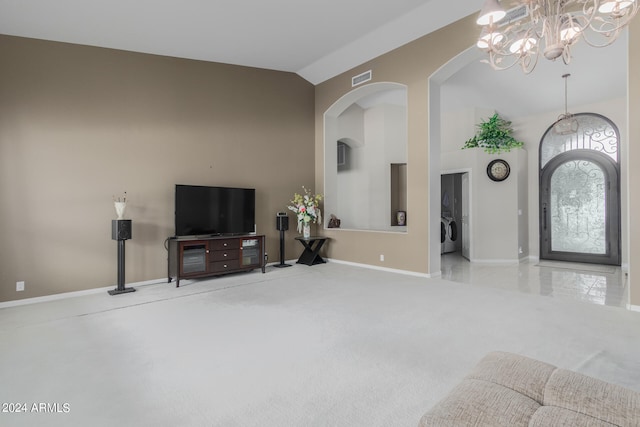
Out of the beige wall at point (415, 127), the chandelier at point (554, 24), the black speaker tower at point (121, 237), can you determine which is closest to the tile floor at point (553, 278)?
the beige wall at point (415, 127)

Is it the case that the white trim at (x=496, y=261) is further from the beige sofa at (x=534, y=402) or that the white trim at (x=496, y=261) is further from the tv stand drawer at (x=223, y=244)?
the beige sofa at (x=534, y=402)

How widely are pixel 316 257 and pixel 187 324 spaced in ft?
11.6

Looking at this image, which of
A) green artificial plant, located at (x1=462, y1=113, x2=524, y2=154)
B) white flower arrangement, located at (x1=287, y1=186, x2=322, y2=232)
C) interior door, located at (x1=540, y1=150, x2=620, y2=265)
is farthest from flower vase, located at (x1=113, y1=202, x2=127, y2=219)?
interior door, located at (x1=540, y1=150, x2=620, y2=265)

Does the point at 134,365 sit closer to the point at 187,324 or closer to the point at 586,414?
the point at 187,324

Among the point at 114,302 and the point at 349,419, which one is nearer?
the point at 349,419

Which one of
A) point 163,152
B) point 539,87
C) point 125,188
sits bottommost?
point 125,188

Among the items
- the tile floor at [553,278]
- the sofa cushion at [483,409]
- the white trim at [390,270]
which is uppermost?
the sofa cushion at [483,409]

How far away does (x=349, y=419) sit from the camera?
1821 mm

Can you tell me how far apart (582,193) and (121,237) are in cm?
818

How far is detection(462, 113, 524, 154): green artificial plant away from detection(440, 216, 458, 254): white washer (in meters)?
1.96

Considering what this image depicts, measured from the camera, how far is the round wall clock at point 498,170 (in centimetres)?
688

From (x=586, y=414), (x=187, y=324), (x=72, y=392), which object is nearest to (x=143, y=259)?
(x=187, y=324)

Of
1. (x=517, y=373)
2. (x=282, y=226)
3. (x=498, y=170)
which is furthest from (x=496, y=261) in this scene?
(x=517, y=373)

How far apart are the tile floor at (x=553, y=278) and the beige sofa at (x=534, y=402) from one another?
342 centimetres
